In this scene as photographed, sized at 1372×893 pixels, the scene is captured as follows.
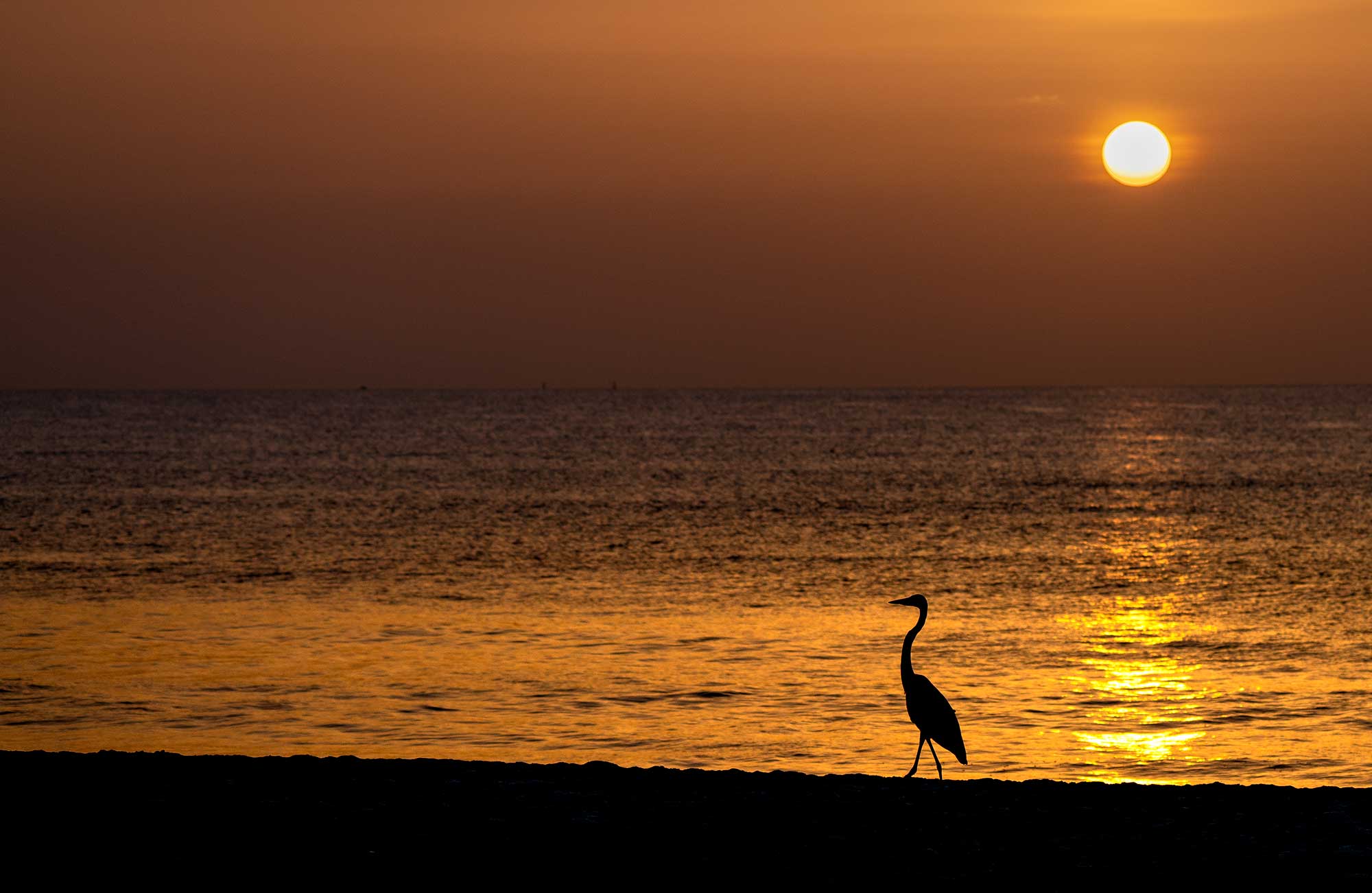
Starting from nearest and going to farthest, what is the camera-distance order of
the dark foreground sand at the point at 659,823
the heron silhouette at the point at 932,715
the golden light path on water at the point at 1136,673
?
1. the dark foreground sand at the point at 659,823
2. the heron silhouette at the point at 932,715
3. the golden light path on water at the point at 1136,673

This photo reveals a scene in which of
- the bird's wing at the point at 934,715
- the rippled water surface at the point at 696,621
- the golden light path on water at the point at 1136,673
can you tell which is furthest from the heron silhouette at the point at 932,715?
the golden light path on water at the point at 1136,673

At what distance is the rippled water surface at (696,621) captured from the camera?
1772 cm

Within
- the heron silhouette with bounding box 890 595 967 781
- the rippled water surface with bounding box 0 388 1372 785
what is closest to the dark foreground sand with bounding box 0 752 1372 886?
the heron silhouette with bounding box 890 595 967 781

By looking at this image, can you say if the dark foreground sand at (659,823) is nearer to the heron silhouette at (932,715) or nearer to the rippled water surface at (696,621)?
the heron silhouette at (932,715)

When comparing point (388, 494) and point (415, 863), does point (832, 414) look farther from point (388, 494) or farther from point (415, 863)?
point (415, 863)

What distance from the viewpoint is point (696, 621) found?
2697cm

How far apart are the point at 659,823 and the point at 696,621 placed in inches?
638

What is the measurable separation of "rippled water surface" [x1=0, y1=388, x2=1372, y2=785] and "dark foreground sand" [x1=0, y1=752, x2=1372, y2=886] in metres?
4.07

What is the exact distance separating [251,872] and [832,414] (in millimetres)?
189264

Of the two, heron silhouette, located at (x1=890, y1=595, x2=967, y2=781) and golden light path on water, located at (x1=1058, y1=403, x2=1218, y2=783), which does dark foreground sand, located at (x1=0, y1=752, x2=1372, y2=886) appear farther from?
golden light path on water, located at (x1=1058, y1=403, x2=1218, y2=783)

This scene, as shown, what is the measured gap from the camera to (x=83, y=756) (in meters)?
13.2

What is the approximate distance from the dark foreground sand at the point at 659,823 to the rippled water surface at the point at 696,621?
13.4 ft

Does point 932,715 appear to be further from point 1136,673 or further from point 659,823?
point 1136,673

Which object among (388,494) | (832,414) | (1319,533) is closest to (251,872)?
(1319,533)
